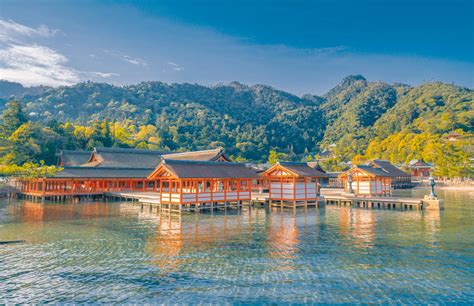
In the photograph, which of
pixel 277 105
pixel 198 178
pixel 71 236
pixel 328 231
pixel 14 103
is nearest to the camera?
pixel 71 236

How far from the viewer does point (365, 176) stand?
134 feet

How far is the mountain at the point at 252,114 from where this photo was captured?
4459 inches

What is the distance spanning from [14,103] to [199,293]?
63.8m

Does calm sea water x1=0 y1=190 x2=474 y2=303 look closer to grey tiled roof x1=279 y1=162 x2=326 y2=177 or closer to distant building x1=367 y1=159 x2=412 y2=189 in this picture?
grey tiled roof x1=279 y1=162 x2=326 y2=177

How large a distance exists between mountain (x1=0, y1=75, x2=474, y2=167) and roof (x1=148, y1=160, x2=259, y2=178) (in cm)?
6506

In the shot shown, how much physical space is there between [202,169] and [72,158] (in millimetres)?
30250

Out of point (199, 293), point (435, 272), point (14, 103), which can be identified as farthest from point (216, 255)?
point (14, 103)

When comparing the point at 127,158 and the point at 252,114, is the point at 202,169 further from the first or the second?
the point at 252,114

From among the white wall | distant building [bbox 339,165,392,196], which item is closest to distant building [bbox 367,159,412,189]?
distant building [bbox 339,165,392,196]

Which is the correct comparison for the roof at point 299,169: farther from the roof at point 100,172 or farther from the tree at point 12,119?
the tree at point 12,119

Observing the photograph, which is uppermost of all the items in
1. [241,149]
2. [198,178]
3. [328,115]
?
[328,115]

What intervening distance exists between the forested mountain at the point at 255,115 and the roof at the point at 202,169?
5267 cm

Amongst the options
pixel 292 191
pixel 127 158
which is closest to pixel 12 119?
pixel 127 158

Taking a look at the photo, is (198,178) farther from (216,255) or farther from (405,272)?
(405,272)
